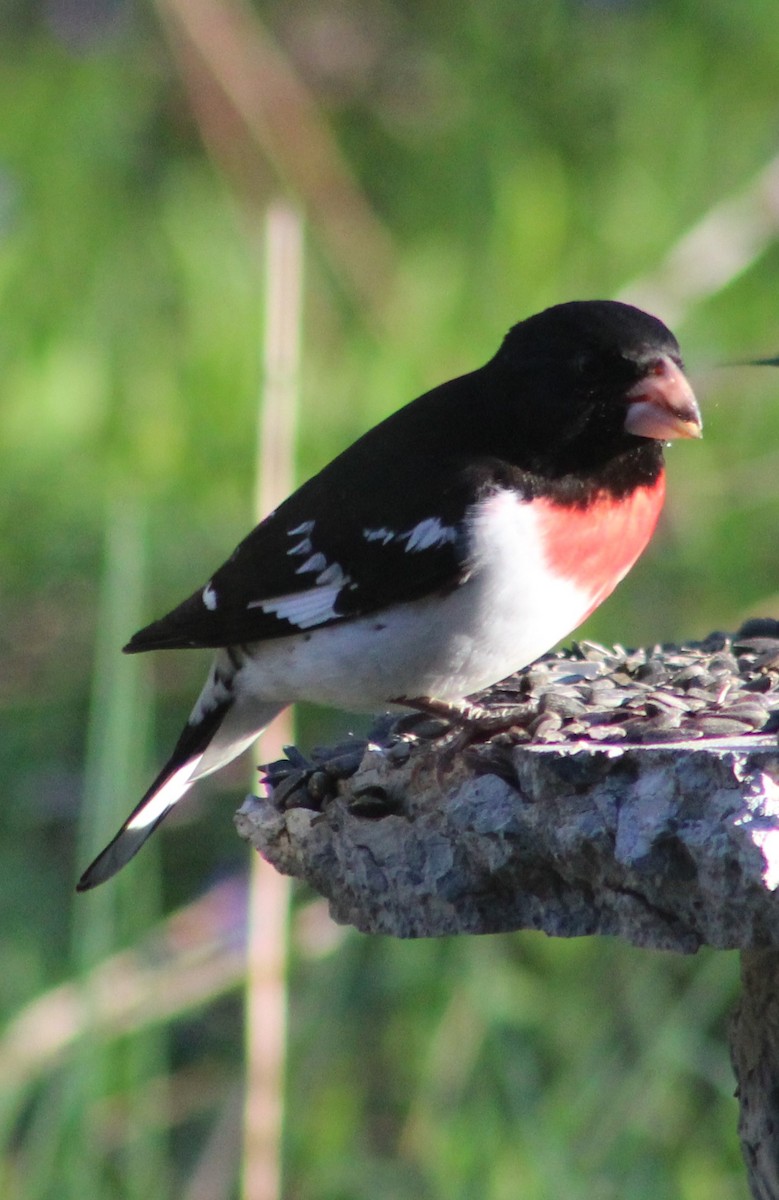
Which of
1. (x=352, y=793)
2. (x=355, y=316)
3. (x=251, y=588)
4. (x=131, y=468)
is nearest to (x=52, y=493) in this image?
(x=131, y=468)

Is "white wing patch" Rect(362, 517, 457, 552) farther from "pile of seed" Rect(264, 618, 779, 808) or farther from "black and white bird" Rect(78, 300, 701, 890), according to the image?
"pile of seed" Rect(264, 618, 779, 808)

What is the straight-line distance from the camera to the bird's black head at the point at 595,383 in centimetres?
235

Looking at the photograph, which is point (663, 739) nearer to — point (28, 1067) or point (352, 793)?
point (352, 793)

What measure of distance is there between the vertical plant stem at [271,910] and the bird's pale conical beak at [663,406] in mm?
612

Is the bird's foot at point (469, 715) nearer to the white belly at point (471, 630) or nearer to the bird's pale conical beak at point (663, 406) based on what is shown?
the white belly at point (471, 630)

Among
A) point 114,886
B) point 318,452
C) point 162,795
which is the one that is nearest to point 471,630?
point 162,795

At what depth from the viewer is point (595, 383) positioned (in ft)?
7.86

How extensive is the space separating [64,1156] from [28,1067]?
43 cm

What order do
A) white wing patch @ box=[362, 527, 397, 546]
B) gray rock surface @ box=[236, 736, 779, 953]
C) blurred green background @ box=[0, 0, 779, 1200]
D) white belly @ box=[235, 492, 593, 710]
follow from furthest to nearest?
blurred green background @ box=[0, 0, 779, 1200] < white wing patch @ box=[362, 527, 397, 546] < white belly @ box=[235, 492, 593, 710] < gray rock surface @ box=[236, 736, 779, 953]

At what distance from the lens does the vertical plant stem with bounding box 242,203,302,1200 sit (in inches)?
101

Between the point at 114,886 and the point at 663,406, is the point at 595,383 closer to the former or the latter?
the point at 663,406

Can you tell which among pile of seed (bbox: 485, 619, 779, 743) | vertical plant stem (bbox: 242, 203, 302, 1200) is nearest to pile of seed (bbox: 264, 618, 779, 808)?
pile of seed (bbox: 485, 619, 779, 743)

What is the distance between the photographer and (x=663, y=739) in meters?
1.69

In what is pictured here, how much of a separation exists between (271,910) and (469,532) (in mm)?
695
